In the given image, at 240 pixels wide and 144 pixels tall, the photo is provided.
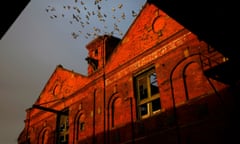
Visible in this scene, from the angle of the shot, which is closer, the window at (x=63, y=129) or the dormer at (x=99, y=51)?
the dormer at (x=99, y=51)

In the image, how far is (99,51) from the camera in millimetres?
15812

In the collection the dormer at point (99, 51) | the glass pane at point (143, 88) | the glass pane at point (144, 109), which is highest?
the dormer at point (99, 51)

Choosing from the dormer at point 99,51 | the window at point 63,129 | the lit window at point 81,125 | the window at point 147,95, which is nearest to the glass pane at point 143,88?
the window at point 147,95

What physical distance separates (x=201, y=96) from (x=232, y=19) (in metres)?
5.54

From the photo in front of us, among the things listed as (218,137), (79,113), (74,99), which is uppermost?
(74,99)

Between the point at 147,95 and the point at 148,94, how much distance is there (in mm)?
142

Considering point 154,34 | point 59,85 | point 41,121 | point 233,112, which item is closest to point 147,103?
point 154,34

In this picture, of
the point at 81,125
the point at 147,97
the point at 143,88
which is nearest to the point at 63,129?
the point at 81,125

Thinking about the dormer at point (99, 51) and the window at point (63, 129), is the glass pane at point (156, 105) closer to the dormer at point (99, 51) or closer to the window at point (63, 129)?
the dormer at point (99, 51)

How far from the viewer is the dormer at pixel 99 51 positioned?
15297 mm

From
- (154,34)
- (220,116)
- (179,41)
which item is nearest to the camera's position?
(220,116)

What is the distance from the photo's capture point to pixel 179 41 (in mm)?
10797

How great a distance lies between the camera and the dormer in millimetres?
15297

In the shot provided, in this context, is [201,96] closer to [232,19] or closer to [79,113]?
[232,19]
